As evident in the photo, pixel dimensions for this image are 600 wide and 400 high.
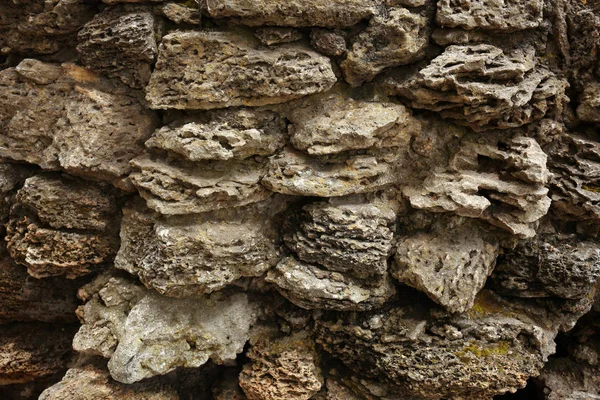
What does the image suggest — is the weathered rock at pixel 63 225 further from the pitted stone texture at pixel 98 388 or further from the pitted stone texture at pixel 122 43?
the pitted stone texture at pixel 122 43

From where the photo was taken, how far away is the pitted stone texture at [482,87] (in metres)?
3.98

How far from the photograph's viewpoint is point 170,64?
4.02 metres

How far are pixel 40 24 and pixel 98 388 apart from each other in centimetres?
358

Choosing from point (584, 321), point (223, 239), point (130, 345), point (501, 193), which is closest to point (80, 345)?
point (130, 345)

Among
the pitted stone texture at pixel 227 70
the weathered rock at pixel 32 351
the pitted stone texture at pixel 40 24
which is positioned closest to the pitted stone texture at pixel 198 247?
the pitted stone texture at pixel 227 70

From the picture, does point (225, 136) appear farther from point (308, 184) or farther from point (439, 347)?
point (439, 347)

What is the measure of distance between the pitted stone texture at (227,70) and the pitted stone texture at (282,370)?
8.39 feet

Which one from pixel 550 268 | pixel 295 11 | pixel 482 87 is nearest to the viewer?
pixel 295 11

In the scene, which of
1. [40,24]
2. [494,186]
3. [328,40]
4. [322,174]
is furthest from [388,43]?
[40,24]

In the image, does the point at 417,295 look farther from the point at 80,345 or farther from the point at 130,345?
the point at 80,345

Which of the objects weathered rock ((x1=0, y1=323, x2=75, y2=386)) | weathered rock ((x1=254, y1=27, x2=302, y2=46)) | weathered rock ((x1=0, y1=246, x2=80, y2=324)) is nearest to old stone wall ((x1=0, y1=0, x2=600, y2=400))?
weathered rock ((x1=254, y1=27, x2=302, y2=46))

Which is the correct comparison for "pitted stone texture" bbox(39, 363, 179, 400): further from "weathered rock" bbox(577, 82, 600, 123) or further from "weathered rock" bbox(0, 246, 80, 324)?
"weathered rock" bbox(577, 82, 600, 123)

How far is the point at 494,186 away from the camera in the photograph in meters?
4.25

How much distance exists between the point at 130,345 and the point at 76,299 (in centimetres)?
151
